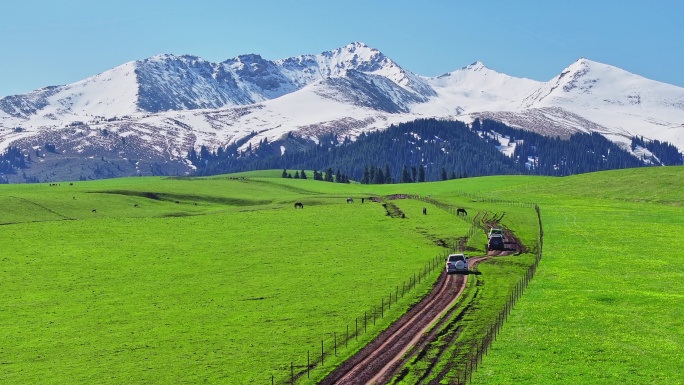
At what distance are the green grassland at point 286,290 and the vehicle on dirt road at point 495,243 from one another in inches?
84.5

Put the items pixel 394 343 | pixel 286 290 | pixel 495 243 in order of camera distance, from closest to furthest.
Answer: pixel 394 343 → pixel 286 290 → pixel 495 243

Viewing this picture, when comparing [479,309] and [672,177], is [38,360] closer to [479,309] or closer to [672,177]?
[479,309]

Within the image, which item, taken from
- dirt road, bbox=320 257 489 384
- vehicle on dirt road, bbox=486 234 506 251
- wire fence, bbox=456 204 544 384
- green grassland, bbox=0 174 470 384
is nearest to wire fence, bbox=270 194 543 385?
wire fence, bbox=456 204 544 384

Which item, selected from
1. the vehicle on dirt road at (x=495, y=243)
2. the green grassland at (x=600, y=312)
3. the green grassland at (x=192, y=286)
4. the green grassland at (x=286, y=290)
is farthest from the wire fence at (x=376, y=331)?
the vehicle on dirt road at (x=495, y=243)

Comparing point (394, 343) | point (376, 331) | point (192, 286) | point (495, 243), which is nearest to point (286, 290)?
point (192, 286)

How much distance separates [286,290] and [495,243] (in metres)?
36.1

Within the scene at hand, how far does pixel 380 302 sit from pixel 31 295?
3739cm

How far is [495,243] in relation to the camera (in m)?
103

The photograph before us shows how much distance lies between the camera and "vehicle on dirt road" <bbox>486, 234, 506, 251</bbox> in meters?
103

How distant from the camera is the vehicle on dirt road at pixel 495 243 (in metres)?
103

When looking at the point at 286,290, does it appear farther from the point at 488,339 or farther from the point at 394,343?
the point at 488,339

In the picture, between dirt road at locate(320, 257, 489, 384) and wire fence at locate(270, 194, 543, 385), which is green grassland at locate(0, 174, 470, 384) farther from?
dirt road at locate(320, 257, 489, 384)

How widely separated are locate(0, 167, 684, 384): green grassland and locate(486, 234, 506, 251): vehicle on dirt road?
7.04 feet

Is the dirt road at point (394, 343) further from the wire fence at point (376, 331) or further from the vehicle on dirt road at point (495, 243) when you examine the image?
the vehicle on dirt road at point (495, 243)
